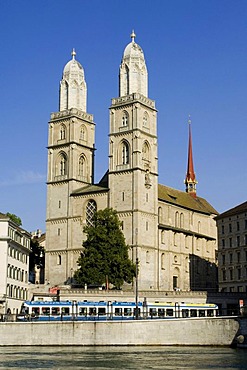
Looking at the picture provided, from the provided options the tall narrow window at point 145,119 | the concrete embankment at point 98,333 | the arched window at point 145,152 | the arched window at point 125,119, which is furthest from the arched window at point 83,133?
the concrete embankment at point 98,333

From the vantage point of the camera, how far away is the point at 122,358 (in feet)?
173

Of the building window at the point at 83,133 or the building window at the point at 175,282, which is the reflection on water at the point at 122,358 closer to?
the building window at the point at 175,282

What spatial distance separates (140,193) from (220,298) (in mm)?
19610

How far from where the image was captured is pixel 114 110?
112 m

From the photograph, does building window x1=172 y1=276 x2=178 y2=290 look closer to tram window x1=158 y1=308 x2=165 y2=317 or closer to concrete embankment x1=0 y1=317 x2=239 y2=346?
tram window x1=158 y1=308 x2=165 y2=317

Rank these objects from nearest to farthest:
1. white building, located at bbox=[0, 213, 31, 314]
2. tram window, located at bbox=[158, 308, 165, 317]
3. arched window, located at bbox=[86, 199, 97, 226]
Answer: tram window, located at bbox=[158, 308, 165, 317] < white building, located at bbox=[0, 213, 31, 314] < arched window, located at bbox=[86, 199, 97, 226]

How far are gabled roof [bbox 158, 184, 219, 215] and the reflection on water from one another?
58464 millimetres

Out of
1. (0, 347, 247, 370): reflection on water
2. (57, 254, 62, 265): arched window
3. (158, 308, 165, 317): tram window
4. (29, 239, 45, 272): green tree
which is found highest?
(29, 239, 45, 272): green tree

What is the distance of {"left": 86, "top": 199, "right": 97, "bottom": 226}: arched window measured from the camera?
364 feet

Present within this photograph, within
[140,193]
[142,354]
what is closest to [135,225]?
[140,193]

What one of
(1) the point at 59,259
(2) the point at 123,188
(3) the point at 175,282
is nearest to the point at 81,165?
(2) the point at 123,188

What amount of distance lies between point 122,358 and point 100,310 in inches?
1039

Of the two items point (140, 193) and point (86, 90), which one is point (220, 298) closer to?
point (140, 193)

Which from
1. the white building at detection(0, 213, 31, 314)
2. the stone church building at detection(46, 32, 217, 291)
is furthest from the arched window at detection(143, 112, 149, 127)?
the white building at detection(0, 213, 31, 314)
